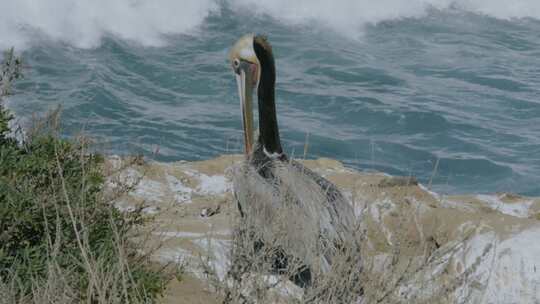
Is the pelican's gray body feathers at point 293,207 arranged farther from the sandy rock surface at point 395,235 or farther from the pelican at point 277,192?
the sandy rock surface at point 395,235

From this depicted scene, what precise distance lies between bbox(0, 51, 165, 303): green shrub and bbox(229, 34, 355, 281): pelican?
63cm

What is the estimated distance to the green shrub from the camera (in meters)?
3.77

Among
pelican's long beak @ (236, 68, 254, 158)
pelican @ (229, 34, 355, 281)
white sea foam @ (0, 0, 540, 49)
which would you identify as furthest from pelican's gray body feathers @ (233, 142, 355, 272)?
white sea foam @ (0, 0, 540, 49)

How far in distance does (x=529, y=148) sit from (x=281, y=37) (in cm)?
670

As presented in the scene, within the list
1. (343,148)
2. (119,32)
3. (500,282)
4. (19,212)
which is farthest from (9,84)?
(119,32)

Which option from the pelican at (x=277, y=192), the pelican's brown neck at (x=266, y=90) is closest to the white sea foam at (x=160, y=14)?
the pelican at (x=277, y=192)

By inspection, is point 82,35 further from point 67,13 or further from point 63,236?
point 63,236

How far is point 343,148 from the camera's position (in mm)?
13539

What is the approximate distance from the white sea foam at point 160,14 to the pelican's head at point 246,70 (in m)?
11.1

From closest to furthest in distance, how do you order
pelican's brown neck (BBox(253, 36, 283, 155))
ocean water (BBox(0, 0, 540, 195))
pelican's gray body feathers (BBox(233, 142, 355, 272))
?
pelican's gray body feathers (BBox(233, 142, 355, 272)), pelican's brown neck (BBox(253, 36, 283, 155)), ocean water (BBox(0, 0, 540, 195))

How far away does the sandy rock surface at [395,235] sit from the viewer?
11.9 feet

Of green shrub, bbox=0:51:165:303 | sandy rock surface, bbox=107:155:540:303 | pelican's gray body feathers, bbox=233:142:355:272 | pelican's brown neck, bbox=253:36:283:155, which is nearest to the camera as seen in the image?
sandy rock surface, bbox=107:155:540:303

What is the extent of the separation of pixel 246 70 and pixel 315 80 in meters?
10.5

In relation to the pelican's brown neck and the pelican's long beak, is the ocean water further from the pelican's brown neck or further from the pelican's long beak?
the pelican's brown neck
